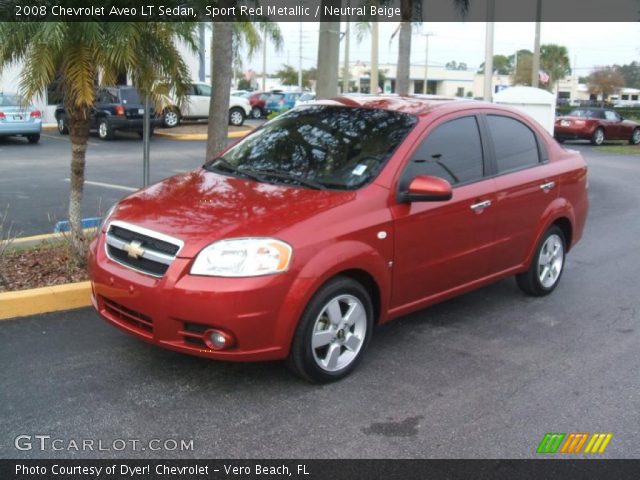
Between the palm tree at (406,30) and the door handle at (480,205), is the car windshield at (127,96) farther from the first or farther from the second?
the door handle at (480,205)

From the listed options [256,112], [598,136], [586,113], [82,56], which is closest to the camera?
[82,56]

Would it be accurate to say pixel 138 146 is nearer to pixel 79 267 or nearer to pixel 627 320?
pixel 79 267

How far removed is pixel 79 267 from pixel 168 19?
230 cm

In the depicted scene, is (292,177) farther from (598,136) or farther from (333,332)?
(598,136)

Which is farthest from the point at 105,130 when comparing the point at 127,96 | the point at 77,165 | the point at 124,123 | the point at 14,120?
the point at 77,165

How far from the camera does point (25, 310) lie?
532 centimetres

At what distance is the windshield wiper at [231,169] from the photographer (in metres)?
4.97

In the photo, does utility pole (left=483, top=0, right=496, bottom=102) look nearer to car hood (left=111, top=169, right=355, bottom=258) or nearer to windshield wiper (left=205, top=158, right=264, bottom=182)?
windshield wiper (left=205, top=158, right=264, bottom=182)

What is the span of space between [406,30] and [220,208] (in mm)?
11689

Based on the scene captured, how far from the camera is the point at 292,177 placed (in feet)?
15.9

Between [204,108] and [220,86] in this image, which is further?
[204,108]
